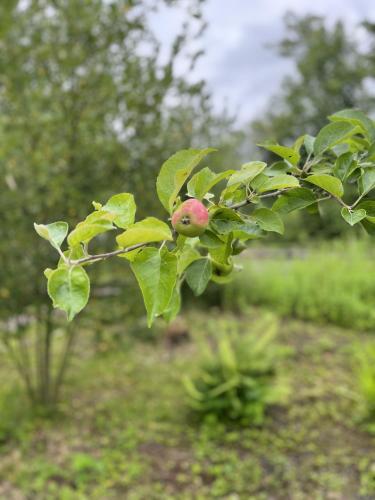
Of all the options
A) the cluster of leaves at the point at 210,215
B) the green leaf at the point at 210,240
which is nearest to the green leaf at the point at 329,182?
the cluster of leaves at the point at 210,215

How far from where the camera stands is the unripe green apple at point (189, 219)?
1.48ft

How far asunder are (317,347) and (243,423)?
152 centimetres

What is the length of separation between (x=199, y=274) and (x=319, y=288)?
4.93 meters

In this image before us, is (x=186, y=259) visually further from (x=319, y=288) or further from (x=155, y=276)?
(x=319, y=288)

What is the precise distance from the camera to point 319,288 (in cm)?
527

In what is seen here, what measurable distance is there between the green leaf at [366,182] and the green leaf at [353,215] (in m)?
0.02

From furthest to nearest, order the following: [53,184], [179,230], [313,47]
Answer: [313,47] → [53,184] → [179,230]

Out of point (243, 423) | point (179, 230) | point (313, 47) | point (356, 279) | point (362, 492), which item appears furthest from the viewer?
point (313, 47)

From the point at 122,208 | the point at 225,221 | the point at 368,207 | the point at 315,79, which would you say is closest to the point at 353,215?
the point at 368,207

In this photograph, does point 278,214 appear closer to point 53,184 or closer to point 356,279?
point 53,184

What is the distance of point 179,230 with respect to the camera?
45 cm

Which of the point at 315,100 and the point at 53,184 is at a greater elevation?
the point at 315,100

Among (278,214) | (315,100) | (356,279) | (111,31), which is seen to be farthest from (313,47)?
(278,214)

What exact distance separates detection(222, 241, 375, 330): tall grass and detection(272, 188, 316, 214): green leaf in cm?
441
